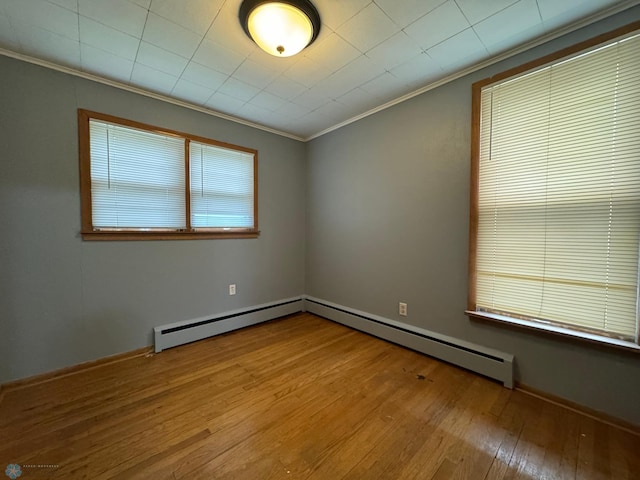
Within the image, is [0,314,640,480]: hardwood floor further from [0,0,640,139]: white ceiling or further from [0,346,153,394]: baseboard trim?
[0,0,640,139]: white ceiling

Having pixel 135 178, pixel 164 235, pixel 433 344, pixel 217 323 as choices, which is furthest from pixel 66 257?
pixel 433 344

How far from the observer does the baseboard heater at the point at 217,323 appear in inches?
98.1

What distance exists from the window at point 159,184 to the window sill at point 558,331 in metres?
2.59

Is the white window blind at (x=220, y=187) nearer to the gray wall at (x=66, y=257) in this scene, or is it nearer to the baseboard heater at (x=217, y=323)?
the gray wall at (x=66, y=257)

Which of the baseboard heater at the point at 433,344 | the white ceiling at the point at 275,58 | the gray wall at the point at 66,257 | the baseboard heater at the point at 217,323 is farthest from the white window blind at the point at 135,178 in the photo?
the baseboard heater at the point at 433,344

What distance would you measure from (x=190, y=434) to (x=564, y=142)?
9.87ft

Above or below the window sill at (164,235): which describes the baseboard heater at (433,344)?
below

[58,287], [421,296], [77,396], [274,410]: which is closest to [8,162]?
[58,287]

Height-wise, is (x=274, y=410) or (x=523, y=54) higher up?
(x=523, y=54)

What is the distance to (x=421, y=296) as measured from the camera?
2426mm

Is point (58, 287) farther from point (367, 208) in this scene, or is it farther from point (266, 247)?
point (367, 208)

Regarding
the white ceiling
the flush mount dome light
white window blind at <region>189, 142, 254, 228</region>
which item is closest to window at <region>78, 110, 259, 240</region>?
white window blind at <region>189, 142, 254, 228</region>

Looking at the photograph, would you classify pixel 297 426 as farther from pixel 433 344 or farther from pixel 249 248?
pixel 249 248

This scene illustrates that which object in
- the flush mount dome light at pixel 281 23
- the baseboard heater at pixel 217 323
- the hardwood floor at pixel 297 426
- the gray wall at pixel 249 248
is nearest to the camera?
the hardwood floor at pixel 297 426
